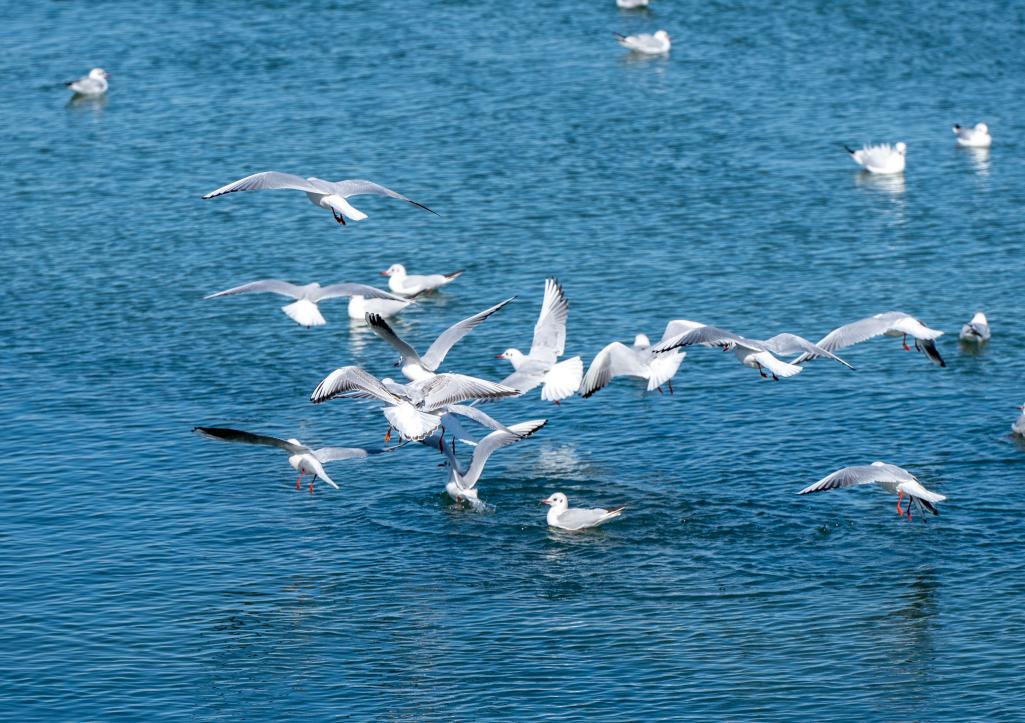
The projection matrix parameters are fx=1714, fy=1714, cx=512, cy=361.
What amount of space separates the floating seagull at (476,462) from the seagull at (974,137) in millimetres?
25904

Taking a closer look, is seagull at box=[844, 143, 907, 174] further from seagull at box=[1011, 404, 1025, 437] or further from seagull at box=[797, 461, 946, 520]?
seagull at box=[797, 461, 946, 520]

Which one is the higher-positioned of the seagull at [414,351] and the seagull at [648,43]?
the seagull at [414,351]

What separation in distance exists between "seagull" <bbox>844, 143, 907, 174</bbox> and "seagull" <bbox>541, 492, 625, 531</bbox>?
2313 centimetres

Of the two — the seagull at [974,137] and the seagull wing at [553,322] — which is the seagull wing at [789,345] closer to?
the seagull wing at [553,322]

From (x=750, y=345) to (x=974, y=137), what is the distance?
24.1 m

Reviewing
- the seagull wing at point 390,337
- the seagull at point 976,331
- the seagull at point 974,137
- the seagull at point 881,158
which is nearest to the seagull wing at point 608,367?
the seagull wing at point 390,337

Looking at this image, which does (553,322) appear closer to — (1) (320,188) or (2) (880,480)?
(1) (320,188)

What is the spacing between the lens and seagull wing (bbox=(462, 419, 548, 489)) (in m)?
31.4

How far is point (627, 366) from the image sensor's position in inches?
1298

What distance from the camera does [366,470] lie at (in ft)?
111

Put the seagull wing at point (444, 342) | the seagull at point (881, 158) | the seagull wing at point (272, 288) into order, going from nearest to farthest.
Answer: the seagull wing at point (444, 342) → the seagull wing at point (272, 288) → the seagull at point (881, 158)

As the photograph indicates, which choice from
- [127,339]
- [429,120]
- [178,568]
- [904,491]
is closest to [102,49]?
[429,120]

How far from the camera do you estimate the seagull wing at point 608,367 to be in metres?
32.3

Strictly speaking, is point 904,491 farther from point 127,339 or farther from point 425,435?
point 127,339
